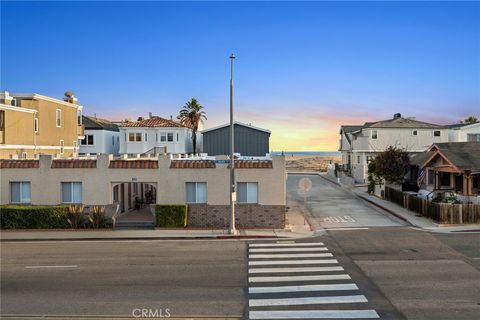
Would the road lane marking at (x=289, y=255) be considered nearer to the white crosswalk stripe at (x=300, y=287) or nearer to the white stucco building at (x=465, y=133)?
the white crosswalk stripe at (x=300, y=287)

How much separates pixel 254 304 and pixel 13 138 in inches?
1209

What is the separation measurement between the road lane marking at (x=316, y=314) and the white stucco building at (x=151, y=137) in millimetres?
41698

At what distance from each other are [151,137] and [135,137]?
188cm

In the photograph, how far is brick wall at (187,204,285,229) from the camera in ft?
78.6

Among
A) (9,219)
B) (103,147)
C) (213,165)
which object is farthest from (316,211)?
(103,147)

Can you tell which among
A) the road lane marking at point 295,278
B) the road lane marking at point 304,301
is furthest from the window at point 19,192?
the road lane marking at point 304,301

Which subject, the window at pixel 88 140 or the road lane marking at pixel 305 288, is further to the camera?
the window at pixel 88 140

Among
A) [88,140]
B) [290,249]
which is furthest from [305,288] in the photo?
[88,140]

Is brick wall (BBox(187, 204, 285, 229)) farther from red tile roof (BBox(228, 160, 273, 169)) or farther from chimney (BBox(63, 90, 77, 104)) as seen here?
chimney (BBox(63, 90, 77, 104))

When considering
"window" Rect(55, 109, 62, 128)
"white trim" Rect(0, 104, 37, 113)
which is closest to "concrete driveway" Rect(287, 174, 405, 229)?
"white trim" Rect(0, 104, 37, 113)

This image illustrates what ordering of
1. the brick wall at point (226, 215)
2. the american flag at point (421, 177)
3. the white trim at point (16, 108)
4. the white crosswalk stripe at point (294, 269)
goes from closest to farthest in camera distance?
the white crosswalk stripe at point (294, 269), the brick wall at point (226, 215), the white trim at point (16, 108), the american flag at point (421, 177)

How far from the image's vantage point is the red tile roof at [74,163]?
24.7 meters

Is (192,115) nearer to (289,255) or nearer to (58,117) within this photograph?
(58,117)

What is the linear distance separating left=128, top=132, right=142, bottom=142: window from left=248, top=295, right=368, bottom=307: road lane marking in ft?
137
